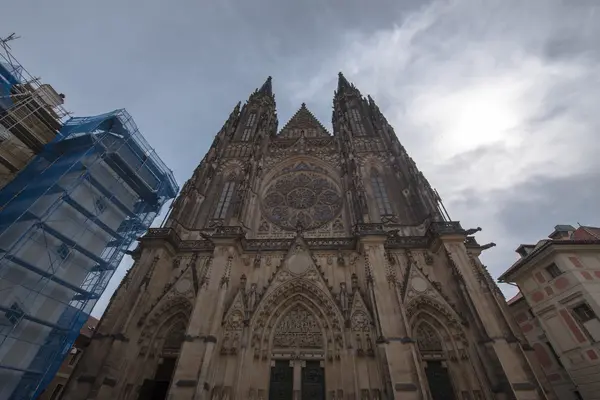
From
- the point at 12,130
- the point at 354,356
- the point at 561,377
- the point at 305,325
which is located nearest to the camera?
the point at 354,356

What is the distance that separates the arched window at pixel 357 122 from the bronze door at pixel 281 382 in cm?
1570

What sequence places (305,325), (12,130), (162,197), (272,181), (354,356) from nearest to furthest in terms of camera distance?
(354,356)
(305,325)
(12,130)
(162,197)
(272,181)

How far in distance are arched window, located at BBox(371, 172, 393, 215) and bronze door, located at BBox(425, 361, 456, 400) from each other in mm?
7210

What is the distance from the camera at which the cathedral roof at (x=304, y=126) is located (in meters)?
22.0

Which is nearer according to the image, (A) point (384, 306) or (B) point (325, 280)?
(A) point (384, 306)

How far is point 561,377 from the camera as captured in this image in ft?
43.2

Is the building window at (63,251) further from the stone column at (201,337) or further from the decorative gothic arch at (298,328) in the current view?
the decorative gothic arch at (298,328)

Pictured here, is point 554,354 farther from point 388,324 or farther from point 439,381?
point 388,324

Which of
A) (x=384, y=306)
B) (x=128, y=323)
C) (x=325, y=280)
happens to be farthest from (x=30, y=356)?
(x=384, y=306)

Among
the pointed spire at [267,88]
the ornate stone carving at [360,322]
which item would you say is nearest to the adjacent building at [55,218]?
the ornate stone carving at [360,322]

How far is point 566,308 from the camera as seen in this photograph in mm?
12609

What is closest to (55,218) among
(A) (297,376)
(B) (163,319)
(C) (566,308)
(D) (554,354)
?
(B) (163,319)

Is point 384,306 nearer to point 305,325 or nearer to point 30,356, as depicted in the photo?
point 305,325

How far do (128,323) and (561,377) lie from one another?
19.1 m
